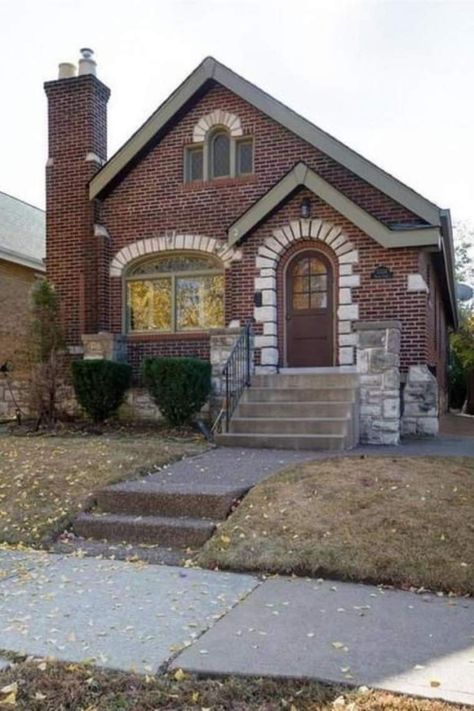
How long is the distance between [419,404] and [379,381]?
1358 millimetres

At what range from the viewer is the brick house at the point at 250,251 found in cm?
1038

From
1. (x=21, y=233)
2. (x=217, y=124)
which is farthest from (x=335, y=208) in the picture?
(x=21, y=233)

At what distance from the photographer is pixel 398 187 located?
10.7 m

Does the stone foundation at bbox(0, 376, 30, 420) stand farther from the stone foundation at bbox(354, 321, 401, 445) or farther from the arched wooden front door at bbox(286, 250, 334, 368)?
the stone foundation at bbox(354, 321, 401, 445)

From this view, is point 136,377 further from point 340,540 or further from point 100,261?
point 340,540

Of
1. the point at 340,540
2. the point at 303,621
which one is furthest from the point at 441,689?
the point at 340,540

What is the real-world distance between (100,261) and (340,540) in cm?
879

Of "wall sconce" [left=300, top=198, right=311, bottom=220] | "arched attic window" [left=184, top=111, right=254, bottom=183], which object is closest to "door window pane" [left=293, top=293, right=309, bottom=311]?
"wall sconce" [left=300, top=198, right=311, bottom=220]

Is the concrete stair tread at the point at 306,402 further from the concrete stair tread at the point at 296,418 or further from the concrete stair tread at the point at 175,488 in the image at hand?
the concrete stair tread at the point at 175,488

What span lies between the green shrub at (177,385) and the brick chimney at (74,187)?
8.24ft

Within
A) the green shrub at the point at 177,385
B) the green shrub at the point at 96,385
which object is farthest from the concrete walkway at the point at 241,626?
the green shrub at the point at 96,385

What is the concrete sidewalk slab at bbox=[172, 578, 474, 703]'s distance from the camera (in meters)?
3.11

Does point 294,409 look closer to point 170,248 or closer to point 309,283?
point 309,283

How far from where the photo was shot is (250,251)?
38.2ft
